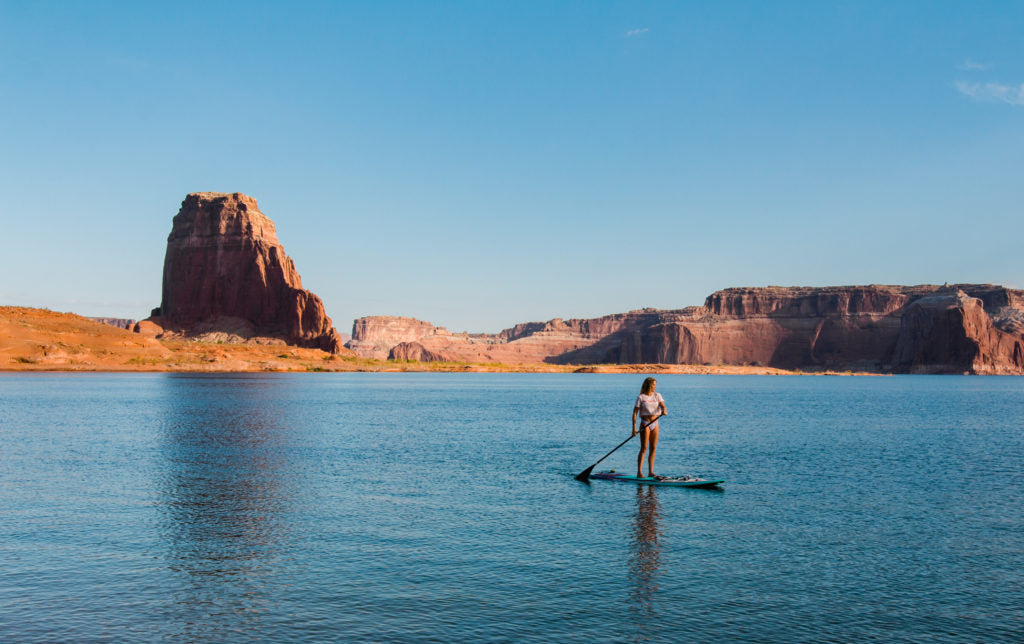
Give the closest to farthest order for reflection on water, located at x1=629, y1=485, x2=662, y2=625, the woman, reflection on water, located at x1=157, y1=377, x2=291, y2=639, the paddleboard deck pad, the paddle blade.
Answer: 1. reflection on water, located at x1=157, y1=377, x2=291, y2=639
2. reflection on water, located at x1=629, y1=485, x2=662, y2=625
3. the paddleboard deck pad
4. the woman
5. the paddle blade

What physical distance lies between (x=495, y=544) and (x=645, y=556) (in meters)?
2.90

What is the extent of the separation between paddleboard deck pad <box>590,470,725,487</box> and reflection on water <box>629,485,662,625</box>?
1.68m

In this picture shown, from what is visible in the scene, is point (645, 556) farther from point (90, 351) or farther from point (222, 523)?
point (90, 351)

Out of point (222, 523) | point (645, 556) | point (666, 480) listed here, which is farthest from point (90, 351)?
point (645, 556)

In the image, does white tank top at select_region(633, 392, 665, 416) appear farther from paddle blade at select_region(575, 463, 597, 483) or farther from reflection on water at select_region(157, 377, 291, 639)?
reflection on water at select_region(157, 377, 291, 639)

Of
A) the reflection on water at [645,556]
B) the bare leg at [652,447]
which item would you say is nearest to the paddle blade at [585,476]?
the bare leg at [652,447]

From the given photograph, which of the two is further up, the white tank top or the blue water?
the white tank top

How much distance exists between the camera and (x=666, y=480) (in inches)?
886

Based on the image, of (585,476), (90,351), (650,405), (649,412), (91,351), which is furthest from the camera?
(91,351)

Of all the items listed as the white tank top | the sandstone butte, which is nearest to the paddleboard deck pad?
the white tank top

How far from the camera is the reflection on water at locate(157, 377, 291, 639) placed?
11.0m

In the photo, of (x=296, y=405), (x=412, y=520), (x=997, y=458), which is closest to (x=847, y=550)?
(x=412, y=520)

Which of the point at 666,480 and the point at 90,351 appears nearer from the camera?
the point at 666,480

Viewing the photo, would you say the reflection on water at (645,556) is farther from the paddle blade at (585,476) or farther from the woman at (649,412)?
the paddle blade at (585,476)
